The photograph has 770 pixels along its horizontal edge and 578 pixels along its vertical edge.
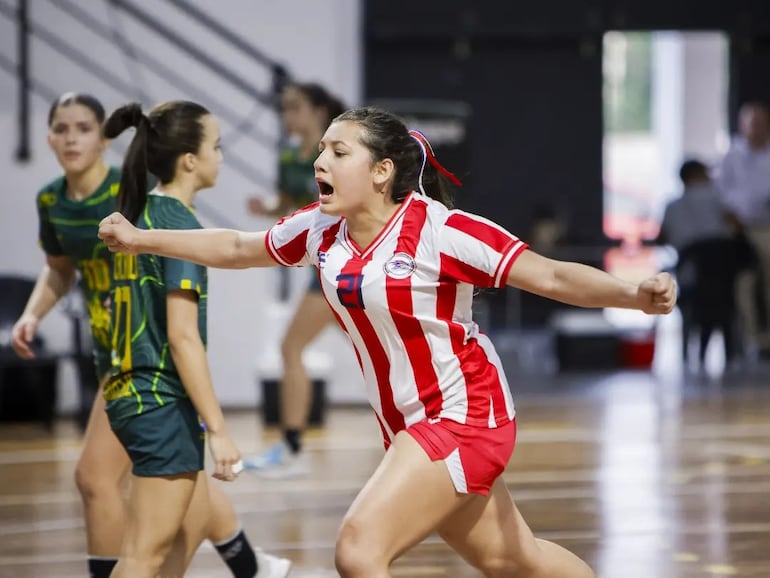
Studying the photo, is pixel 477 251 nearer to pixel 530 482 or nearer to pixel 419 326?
pixel 419 326

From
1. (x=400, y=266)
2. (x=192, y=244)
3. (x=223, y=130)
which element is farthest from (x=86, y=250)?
(x=223, y=130)

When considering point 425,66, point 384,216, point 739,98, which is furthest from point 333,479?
point 739,98

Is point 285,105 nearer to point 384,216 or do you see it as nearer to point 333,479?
point 333,479

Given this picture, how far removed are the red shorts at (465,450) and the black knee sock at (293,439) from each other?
127 inches

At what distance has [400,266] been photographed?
2.78 m

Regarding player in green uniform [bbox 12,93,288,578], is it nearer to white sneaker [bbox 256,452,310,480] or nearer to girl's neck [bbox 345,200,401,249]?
girl's neck [bbox 345,200,401,249]

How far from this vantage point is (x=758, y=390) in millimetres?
8852

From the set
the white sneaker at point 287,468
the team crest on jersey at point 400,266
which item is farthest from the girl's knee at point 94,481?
the white sneaker at point 287,468

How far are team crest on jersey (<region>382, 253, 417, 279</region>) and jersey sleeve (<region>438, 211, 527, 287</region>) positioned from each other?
0.07m

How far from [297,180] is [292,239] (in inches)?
128

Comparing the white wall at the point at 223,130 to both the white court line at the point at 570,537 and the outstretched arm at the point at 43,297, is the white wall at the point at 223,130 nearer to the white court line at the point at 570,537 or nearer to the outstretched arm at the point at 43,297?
the white court line at the point at 570,537

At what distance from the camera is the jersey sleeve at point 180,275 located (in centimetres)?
312

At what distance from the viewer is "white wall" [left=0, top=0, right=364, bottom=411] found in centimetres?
763

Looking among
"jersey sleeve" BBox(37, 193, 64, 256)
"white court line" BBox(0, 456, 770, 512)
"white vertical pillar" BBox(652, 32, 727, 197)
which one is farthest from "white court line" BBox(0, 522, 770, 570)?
"white vertical pillar" BBox(652, 32, 727, 197)
